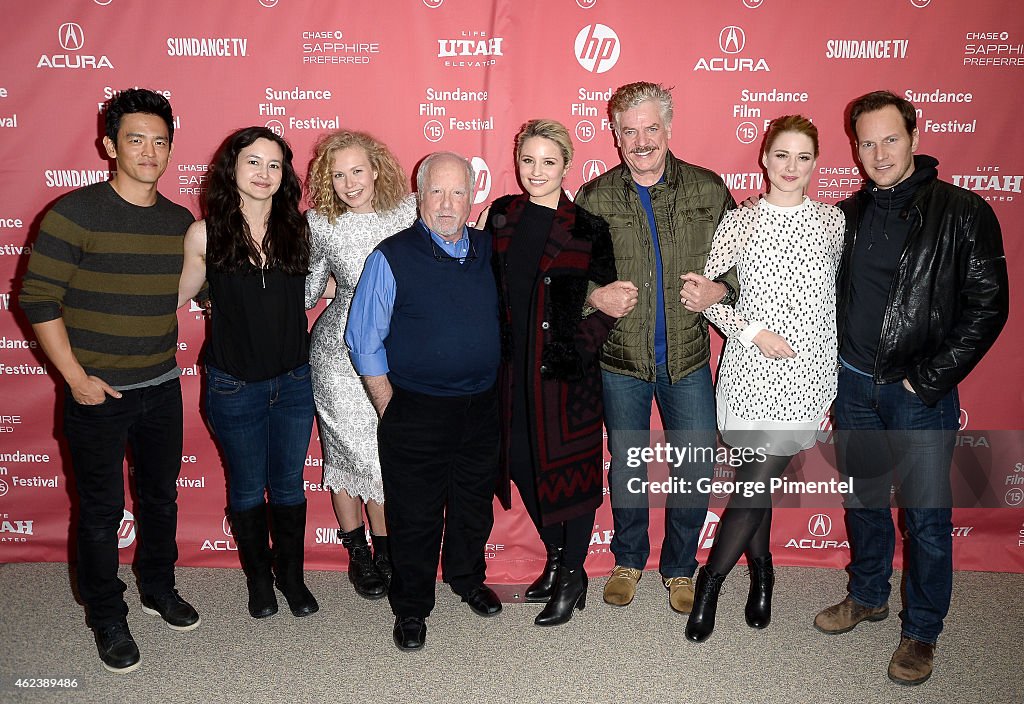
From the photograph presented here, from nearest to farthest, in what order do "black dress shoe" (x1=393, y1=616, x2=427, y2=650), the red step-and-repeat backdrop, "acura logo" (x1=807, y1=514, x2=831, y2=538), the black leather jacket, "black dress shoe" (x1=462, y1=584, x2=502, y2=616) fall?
the black leather jacket → "black dress shoe" (x1=393, y1=616, x2=427, y2=650) → "black dress shoe" (x1=462, y1=584, x2=502, y2=616) → the red step-and-repeat backdrop → "acura logo" (x1=807, y1=514, x2=831, y2=538)

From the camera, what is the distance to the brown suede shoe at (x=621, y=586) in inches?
119

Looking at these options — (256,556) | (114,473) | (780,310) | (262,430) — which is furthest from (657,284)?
(114,473)

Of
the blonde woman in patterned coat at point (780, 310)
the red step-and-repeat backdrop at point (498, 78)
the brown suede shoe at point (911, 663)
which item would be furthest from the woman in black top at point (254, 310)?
the brown suede shoe at point (911, 663)

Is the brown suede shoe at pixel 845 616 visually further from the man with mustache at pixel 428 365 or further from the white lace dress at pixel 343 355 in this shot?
the white lace dress at pixel 343 355

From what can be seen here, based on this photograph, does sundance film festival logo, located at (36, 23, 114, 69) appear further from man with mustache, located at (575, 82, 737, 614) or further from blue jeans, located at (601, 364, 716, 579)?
blue jeans, located at (601, 364, 716, 579)

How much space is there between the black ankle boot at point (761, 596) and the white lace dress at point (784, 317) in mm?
595

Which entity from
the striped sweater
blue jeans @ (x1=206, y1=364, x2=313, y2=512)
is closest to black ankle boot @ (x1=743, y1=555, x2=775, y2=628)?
blue jeans @ (x1=206, y1=364, x2=313, y2=512)

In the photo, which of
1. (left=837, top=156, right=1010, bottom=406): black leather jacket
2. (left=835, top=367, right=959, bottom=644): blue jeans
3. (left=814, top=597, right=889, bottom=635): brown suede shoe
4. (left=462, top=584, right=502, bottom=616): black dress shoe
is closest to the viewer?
(left=837, top=156, right=1010, bottom=406): black leather jacket

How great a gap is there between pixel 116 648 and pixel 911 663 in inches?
111

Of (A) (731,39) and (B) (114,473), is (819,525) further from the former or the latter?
(B) (114,473)

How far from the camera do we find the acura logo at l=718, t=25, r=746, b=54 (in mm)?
3080

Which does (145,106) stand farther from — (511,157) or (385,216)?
(511,157)

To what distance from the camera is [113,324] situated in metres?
2.50

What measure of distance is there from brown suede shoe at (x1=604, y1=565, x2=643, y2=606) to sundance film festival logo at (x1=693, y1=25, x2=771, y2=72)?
2146mm
